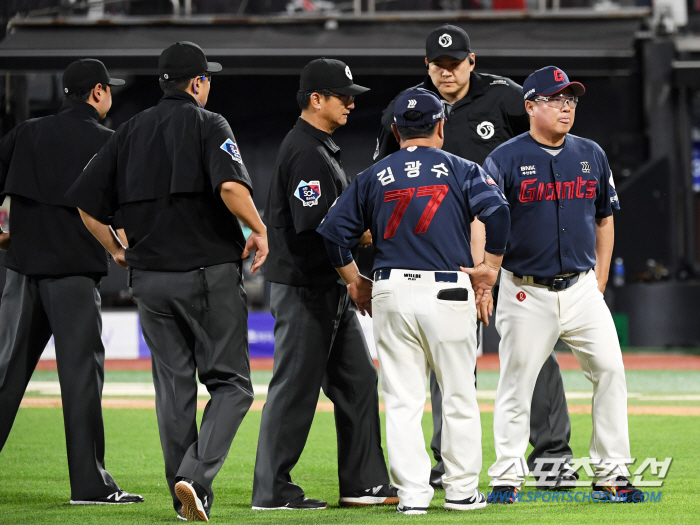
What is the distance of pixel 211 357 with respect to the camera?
16.7ft

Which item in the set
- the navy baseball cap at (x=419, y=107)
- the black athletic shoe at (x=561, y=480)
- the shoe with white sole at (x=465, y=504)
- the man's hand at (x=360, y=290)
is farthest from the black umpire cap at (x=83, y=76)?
the black athletic shoe at (x=561, y=480)

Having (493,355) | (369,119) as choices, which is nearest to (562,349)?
(493,355)

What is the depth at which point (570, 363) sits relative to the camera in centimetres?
1531

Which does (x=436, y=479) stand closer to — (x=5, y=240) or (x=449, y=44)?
(x=449, y=44)

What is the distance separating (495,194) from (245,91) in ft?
46.3

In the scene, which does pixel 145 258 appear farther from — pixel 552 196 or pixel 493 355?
pixel 493 355

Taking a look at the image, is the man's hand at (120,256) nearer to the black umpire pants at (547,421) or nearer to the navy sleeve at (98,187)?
the navy sleeve at (98,187)

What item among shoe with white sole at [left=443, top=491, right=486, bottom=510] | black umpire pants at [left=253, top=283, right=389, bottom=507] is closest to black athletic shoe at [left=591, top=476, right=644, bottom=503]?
shoe with white sole at [left=443, top=491, right=486, bottom=510]

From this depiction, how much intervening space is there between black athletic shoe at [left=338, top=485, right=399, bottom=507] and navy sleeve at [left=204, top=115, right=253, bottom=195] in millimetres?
1786

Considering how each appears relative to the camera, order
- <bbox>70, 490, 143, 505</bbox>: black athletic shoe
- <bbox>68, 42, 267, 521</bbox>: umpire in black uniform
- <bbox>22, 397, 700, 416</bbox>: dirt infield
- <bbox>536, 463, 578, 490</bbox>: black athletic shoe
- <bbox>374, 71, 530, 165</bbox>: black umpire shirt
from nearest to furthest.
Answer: <bbox>68, 42, 267, 521</bbox>: umpire in black uniform, <bbox>70, 490, 143, 505</bbox>: black athletic shoe, <bbox>536, 463, 578, 490</bbox>: black athletic shoe, <bbox>374, 71, 530, 165</bbox>: black umpire shirt, <bbox>22, 397, 700, 416</bbox>: dirt infield

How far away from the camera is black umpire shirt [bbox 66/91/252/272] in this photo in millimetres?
5086

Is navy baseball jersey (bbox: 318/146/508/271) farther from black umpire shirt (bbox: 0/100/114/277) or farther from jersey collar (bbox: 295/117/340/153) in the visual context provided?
black umpire shirt (bbox: 0/100/114/277)

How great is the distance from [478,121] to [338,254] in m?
1.65

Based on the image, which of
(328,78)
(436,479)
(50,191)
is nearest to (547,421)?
(436,479)
